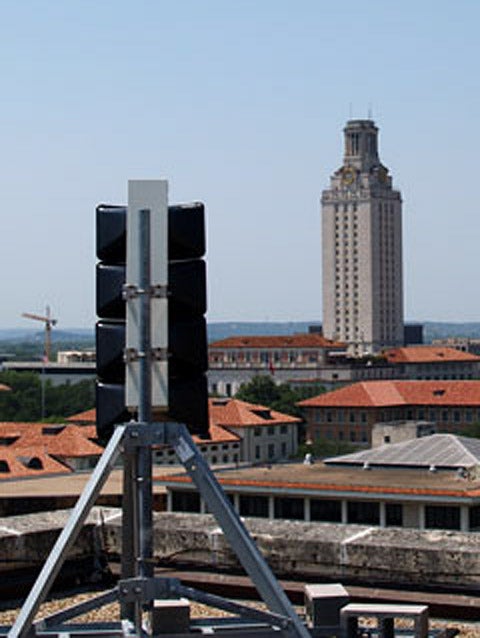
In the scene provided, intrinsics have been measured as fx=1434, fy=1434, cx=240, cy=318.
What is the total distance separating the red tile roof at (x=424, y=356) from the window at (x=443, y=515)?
402 feet

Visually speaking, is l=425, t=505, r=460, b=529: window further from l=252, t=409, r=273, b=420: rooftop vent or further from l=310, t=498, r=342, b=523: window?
l=252, t=409, r=273, b=420: rooftop vent

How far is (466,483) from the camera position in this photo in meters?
42.7

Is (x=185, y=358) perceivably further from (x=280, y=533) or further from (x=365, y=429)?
(x=365, y=429)

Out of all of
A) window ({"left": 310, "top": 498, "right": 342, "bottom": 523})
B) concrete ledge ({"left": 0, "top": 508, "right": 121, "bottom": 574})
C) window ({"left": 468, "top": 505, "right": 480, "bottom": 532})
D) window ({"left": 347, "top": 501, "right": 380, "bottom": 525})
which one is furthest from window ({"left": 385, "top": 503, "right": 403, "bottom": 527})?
concrete ledge ({"left": 0, "top": 508, "right": 121, "bottom": 574})


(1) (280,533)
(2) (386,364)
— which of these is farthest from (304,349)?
(1) (280,533)

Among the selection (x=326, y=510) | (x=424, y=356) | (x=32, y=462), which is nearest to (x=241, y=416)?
(x=32, y=462)

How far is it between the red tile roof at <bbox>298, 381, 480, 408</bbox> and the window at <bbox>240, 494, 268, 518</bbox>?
65.4 meters

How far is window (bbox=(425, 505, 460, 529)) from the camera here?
1463 inches

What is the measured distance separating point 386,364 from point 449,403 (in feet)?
152

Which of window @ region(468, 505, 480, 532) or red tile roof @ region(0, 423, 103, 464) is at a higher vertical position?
window @ region(468, 505, 480, 532)

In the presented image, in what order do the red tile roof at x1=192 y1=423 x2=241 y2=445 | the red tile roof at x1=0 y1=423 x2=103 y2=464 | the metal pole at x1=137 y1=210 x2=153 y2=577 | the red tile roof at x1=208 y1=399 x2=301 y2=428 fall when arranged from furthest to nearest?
the red tile roof at x1=208 y1=399 x2=301 y2=428, the red tile roof at x1=192 y1=423 x2=241 y2=445, the red tile roof at x1=0 y1=423 x2=103 y2=464, the metal pole at x1=137 y1=210 x2=153 y2=577

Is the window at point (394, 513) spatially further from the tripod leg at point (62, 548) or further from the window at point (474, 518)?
the tripod leg at point (62, 548)

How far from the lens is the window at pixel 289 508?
4125cm

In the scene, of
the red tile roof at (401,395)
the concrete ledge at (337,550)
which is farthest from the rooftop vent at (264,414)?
the concrete ledge at (337,550)
